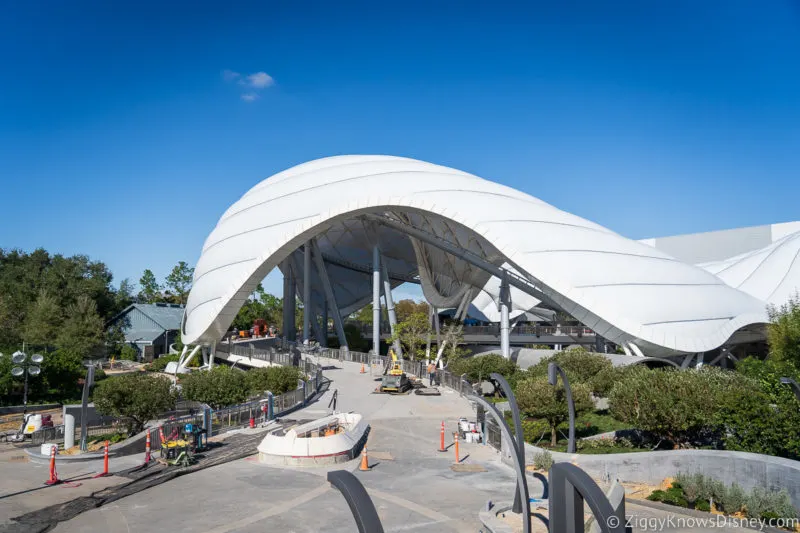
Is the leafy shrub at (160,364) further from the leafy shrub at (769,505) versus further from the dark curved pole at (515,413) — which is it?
the leafy shrub at (769,505)

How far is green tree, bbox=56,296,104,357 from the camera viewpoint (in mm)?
55938

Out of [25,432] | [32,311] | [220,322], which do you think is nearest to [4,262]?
[32,311]

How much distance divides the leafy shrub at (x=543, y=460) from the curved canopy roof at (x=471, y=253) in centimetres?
1754

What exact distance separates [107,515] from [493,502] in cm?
789

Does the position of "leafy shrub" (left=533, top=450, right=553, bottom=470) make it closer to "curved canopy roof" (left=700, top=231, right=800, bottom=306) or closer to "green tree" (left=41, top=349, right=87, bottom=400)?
"curved canopy roof" (left=700, top=231, right=800, bottom=306)

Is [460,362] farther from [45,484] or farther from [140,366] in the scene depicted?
[140,366]

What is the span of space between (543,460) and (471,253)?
28.4 meters

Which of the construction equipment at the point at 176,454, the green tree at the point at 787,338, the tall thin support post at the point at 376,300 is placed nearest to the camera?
the construction equipment at the point at 176,454

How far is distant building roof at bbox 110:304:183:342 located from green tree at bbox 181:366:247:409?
168 feet

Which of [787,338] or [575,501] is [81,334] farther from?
[575,501]

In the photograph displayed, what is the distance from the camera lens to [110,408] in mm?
21203

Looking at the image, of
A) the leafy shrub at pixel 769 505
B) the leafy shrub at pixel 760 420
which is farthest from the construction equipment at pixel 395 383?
the leafy shrub at pixel 769 505

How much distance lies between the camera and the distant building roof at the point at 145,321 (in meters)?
72.9

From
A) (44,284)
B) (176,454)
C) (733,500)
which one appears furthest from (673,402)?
(44,284)
